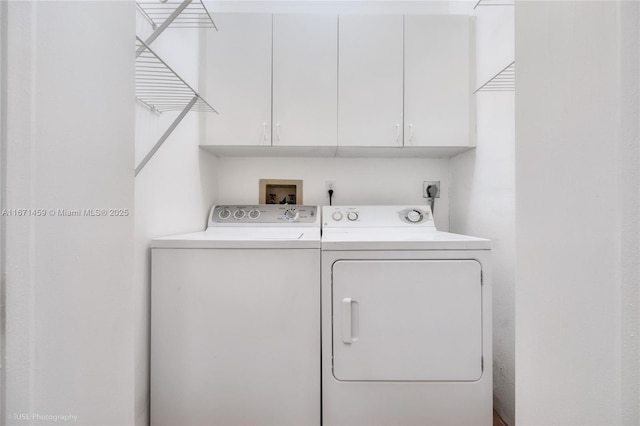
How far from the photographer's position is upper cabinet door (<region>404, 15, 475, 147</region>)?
1647mm

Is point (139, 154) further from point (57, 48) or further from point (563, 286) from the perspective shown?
point (563, 286)

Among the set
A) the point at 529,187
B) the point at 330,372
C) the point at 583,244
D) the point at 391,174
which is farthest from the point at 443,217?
the point at 583,244

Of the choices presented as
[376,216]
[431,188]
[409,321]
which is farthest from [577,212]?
[431,188]

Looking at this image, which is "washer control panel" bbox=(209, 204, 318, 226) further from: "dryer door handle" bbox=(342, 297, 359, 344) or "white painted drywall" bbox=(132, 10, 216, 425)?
"dryer door handle" bbox=(342, 297, 359, 344)

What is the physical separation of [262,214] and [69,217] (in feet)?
4.44

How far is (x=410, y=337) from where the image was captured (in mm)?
1164

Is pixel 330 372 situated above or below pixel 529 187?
below

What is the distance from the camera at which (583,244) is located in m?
0.45

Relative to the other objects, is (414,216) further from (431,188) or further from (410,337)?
(410,337)

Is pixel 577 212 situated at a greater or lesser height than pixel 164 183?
lesser

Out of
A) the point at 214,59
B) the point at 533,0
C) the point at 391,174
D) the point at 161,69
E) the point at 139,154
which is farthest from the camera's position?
the point at 391,174

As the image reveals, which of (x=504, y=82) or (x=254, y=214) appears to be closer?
(x=504, y=82)

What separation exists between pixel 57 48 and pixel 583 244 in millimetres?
900

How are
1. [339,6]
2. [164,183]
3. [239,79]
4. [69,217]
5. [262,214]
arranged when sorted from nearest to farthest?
1. [69,217]
2. [164,183]
3. [239,79]
4. [262,214]
5. [339,6]
